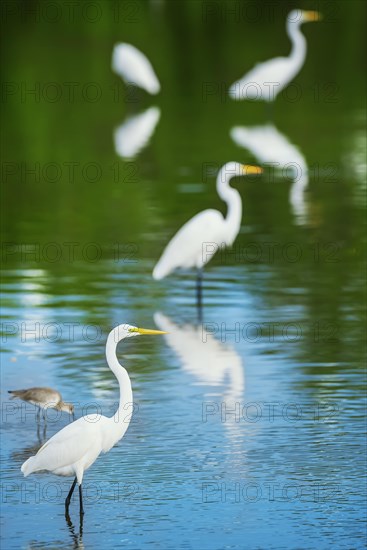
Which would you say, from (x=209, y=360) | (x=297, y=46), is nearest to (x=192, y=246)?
(x=209, y=360)

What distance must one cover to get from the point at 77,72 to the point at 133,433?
2343 cm

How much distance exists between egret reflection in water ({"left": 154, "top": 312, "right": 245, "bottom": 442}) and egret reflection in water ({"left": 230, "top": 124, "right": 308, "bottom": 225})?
528 centimetres

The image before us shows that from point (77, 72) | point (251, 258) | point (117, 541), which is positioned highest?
point (77, 72)

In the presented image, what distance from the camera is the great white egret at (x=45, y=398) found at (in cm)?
955

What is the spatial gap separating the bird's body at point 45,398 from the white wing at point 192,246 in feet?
13.8

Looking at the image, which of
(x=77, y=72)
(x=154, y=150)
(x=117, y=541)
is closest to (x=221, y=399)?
(x=117, y=541)

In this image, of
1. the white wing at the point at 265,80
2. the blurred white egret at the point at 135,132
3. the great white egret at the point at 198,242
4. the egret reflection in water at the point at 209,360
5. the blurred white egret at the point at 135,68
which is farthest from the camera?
the blurred white egret at the point at 135,68

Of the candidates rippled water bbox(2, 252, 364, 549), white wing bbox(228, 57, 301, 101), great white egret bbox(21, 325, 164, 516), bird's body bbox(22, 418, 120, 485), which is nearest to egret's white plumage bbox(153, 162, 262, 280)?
rippled water bbox(2, 252, 364, 549)

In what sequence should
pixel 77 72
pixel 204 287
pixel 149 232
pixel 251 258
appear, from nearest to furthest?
pixel 204 287 → pixel 251 258 → pixel 149 232 → pixel 77 72

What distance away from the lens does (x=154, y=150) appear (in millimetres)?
23484

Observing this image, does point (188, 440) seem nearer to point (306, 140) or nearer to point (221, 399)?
point (221, 399)

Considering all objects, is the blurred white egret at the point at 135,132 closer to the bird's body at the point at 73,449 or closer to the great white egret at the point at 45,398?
the great white egret at the point at 45,398

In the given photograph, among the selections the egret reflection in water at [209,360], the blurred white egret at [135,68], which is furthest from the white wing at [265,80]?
the egret reflection in water at [209,360]

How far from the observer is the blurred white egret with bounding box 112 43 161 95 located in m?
28.3
